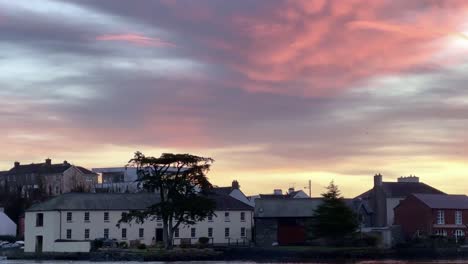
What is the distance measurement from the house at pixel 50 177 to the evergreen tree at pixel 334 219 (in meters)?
77.2

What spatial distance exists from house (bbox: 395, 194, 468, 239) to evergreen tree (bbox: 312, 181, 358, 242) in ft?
51.8

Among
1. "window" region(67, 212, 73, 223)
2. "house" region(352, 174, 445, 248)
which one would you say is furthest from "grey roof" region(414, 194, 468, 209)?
"window" region(67, 212, 73, 223)

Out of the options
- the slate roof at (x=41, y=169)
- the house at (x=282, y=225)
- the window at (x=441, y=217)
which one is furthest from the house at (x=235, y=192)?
the slate roof at (x=41, y=169)

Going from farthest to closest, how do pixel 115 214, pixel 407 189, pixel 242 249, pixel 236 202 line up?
pixel 407 189 < pixel 236 202 < pixel 115 214 < pixel 242 249

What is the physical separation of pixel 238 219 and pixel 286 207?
640 centimetres

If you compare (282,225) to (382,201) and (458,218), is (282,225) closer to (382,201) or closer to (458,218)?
(382,201)

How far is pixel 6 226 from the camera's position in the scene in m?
122

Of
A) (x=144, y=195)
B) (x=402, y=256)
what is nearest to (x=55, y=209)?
(x=144, y=195)

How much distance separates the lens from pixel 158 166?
319ft

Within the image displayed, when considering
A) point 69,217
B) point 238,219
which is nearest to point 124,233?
point 69,217

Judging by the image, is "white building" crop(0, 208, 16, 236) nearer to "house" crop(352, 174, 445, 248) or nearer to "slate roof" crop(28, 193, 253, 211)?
"slate roof" crop(28, 193, 253, 211)

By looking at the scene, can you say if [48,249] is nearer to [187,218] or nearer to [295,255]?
[187,218]

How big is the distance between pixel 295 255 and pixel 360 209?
29.4 metres

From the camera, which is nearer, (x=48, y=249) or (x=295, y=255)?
(x=295, y=255)
